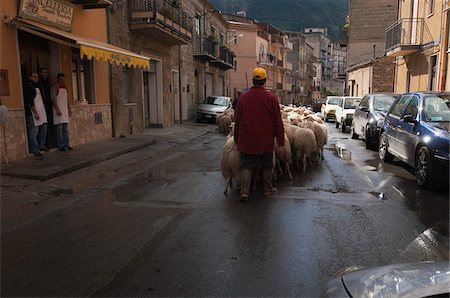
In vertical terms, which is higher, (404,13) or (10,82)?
(404,13)

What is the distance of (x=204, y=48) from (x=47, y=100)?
59.6ft

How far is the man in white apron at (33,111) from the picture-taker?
9.69 metres

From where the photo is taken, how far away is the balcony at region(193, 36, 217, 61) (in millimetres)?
27234

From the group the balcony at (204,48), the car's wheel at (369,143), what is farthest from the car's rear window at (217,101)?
the car's wheel at (369,143)

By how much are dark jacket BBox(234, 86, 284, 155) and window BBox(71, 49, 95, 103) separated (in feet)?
25.3

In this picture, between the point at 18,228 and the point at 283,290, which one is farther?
the point at 18,228

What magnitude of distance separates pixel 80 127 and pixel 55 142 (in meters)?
1.20

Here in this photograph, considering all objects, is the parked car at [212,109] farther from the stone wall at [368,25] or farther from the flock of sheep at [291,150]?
the stone wall at [368,25]

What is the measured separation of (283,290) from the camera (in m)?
3.46

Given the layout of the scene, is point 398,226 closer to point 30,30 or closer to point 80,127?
point 30,30

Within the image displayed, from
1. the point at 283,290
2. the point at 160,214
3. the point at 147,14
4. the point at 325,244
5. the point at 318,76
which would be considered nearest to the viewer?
the point at 283,290

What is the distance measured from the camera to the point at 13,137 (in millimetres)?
9305

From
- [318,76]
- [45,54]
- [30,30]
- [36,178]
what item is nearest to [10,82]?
[30,30]

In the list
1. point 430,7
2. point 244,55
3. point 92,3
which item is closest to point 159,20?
point 92,3
